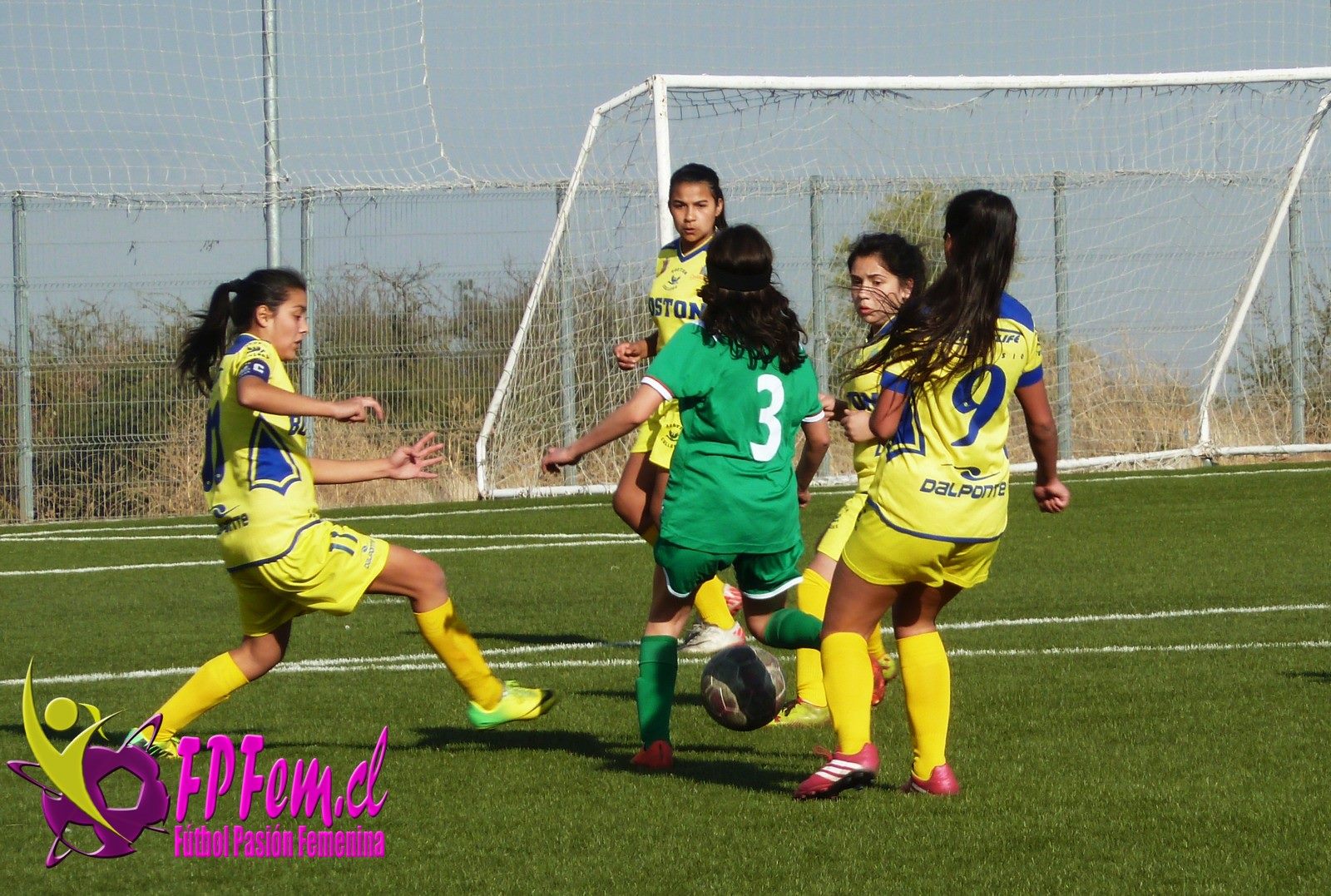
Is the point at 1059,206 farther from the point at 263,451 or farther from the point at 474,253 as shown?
the point at 263,451

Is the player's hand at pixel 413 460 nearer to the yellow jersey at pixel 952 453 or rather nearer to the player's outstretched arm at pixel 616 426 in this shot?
the player's outstretched arm at pixel 616 426

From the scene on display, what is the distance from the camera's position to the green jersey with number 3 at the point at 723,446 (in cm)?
525

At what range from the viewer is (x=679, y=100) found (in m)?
15.4

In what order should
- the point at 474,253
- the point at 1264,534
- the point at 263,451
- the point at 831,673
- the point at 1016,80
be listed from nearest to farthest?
the point at 831,673
the point at 263,451
the point at 1264,534
the point at 1016,80
the point at 474,253

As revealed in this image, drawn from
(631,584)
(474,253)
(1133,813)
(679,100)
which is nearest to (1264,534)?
(631,584)

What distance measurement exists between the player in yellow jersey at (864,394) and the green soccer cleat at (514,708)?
802 millimetres

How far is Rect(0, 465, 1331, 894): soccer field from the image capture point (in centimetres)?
423

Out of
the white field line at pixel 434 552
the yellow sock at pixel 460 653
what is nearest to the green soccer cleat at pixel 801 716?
the yellow sock at pixel 460 653

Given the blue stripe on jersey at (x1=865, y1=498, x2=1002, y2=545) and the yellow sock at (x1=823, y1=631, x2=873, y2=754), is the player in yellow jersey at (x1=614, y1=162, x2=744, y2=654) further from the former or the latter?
the blue stripe on jersey at (x1=865, y1=498, x2=1002, y2=545)

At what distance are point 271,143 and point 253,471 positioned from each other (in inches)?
499

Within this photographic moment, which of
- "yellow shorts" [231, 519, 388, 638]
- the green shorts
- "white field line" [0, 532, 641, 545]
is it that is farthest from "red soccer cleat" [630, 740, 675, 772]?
"white field line" [0, 532, 641, 545]

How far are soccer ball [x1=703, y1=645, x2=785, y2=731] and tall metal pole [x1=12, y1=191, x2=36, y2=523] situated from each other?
13862 mm

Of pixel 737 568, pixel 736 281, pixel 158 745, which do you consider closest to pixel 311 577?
pixel 158 745

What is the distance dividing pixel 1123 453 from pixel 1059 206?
8.78 feet
